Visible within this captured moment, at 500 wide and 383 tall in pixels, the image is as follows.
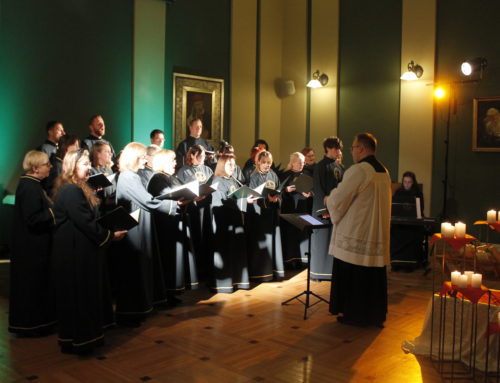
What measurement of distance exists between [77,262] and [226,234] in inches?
95.1

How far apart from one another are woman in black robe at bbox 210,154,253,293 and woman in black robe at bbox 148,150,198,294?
0.37m

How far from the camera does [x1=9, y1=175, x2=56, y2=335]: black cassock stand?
470cm

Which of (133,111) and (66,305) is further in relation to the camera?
(133,111)

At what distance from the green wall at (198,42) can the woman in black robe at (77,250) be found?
559 centimetres

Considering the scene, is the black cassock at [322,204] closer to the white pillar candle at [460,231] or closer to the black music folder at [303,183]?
the black music folder at [303,183]

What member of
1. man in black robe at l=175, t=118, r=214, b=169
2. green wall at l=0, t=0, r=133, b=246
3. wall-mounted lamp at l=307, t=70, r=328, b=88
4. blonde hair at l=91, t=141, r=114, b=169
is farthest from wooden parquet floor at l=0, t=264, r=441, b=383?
wall-mounted lamp at l=307, t=70, r=328, b=88

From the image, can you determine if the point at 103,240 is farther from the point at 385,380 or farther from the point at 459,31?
the point at 459,31

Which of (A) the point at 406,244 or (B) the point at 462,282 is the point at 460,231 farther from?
(A) the point at 406,244

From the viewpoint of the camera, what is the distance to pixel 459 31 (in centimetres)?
982

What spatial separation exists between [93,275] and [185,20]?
6888 mm

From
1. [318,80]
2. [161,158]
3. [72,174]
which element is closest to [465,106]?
[318,80]

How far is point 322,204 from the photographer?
703 cm

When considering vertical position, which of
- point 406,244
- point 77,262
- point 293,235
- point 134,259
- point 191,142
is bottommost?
point 406,244

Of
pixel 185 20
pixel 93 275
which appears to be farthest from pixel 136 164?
pixel 185 20
